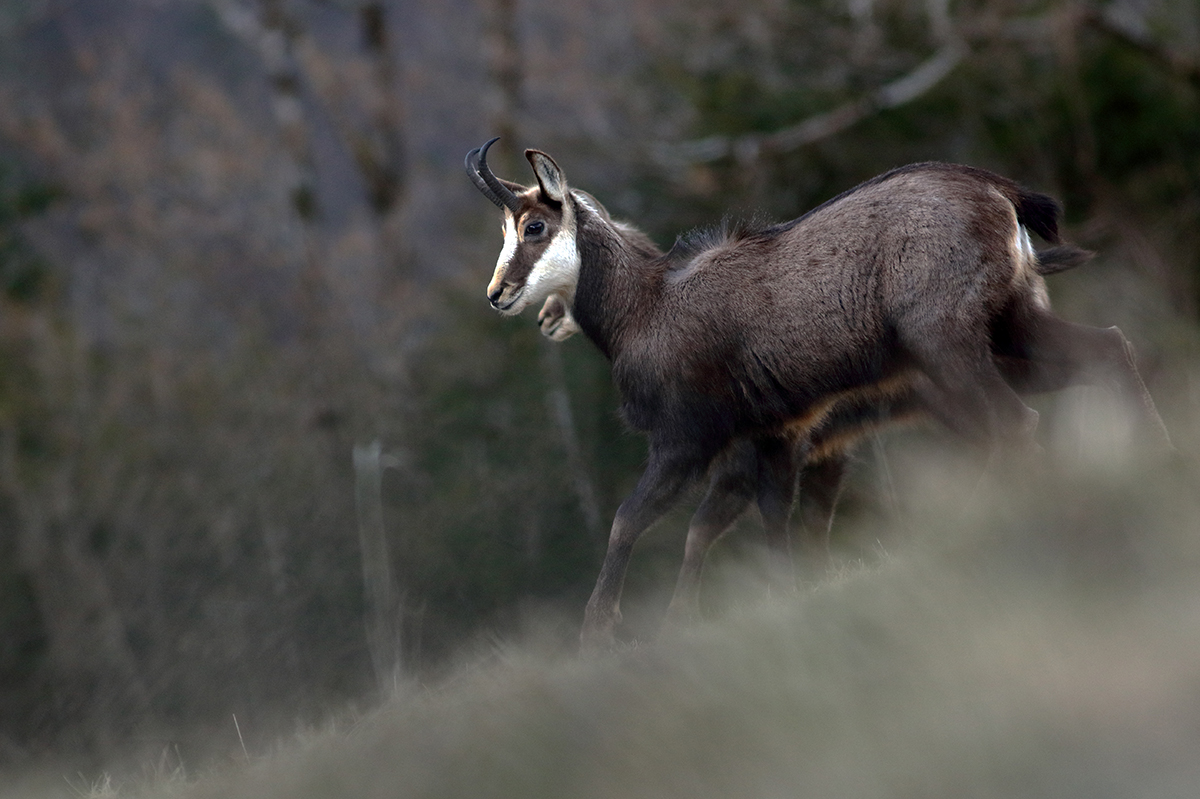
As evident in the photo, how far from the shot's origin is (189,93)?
1183 inches

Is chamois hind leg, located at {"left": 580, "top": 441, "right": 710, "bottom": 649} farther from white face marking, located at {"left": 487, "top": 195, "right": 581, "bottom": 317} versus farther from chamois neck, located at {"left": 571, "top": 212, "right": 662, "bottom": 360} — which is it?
white face marking, located at {"left": 487, "top": 195, "right": 581, "bottom": 317}

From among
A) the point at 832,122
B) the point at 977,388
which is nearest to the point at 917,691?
the point at 977,388

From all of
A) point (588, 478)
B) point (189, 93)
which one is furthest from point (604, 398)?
point (189, 93)

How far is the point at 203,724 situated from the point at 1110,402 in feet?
40.4

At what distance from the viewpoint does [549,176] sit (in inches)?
284

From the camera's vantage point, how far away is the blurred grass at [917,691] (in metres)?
3.74

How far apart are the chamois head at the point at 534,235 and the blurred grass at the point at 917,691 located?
1.99m

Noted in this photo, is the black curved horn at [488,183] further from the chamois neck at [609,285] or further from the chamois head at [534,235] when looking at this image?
the chamois neck at [609,285]

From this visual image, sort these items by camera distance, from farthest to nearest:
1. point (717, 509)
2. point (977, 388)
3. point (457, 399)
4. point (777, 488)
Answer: point (457, 399) → point (717, 509) → point (777, 488) → point (977, 388)

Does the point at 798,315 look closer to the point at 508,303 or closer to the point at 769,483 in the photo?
the point at 769,483

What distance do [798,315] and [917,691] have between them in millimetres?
2770

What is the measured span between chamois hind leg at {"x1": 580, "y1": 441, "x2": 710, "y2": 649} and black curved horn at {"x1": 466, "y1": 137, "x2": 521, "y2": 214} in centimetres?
144

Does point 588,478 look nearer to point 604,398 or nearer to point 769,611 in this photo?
point 604,398

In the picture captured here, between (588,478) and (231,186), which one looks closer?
(588,478)
